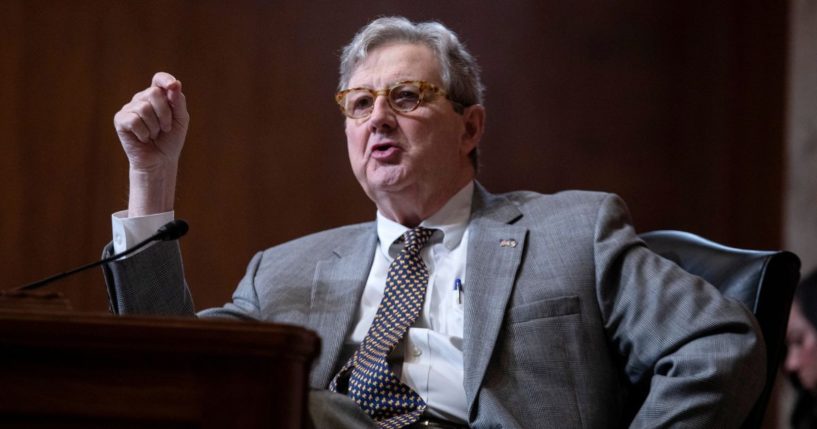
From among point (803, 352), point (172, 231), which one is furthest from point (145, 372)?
point (803, 352)

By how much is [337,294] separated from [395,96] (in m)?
0.48

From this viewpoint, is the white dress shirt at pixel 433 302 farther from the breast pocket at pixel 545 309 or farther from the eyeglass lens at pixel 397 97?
the eyeglass lens at pixel 397 97

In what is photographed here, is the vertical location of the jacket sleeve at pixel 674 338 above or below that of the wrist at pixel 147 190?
below

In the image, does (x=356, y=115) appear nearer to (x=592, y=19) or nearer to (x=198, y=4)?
(x=198, y=4)

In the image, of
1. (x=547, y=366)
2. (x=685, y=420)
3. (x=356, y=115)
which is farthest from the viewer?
(x=356, y=115)

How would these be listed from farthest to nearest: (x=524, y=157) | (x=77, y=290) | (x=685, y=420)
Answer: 1. (x=524, y=157)
2. (x=77, y=290)
3. (x=685, y=420)

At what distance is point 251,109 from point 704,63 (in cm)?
164

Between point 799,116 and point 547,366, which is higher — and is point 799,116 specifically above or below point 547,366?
above

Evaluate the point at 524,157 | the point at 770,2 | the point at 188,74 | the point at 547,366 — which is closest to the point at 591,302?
the point at 547,366

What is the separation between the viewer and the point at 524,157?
337 centimetres

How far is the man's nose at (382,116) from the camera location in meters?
2.19

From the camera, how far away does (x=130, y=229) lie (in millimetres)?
1853

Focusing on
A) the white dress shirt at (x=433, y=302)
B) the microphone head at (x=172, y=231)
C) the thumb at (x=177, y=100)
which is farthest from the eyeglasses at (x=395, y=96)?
the microphone head at (x=172, y=231)

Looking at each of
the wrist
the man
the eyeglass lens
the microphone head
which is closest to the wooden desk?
the microphone head
